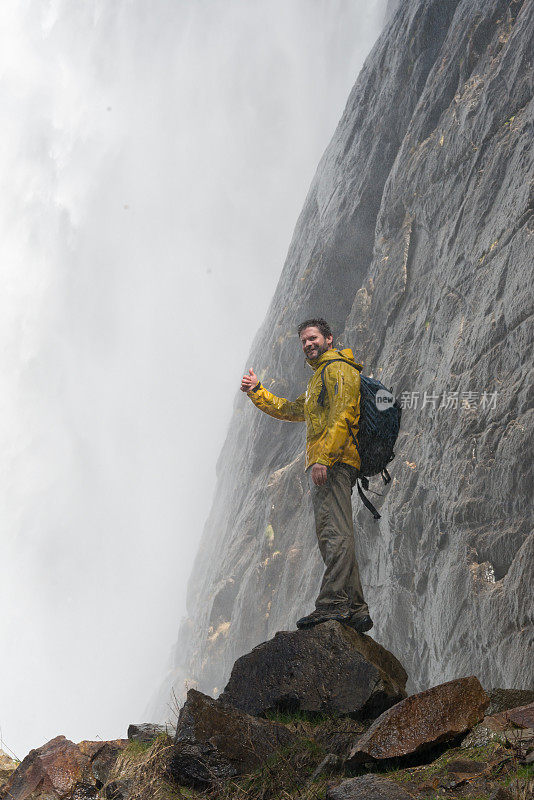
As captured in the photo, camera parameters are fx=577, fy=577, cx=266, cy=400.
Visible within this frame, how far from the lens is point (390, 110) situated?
23.6m

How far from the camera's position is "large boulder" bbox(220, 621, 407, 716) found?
487cm

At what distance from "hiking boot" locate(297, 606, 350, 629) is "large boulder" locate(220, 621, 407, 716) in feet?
0.41

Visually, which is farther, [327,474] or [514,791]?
[327,474]

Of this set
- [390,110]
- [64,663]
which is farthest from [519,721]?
[64,663]

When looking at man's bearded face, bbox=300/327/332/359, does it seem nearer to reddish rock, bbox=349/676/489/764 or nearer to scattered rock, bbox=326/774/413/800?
reddish rock, bbox=349/676/489/764

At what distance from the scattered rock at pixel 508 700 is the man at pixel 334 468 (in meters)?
1.25

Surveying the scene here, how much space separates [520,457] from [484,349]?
267cm

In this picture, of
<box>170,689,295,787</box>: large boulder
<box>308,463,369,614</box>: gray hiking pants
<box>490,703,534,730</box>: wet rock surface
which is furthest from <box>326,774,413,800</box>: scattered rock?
<box>308,463,369,614</box>: gray hiking pants

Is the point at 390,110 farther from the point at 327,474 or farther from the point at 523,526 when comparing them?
the point at 327,474

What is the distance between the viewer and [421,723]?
3.82 meters

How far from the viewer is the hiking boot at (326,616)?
557cm

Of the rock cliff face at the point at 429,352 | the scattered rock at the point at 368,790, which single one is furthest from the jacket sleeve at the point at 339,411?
the rock cliff face at the point at 429,352

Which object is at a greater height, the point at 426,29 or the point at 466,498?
the point at 426,29

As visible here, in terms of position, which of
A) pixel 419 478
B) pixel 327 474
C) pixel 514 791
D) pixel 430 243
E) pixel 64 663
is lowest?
pixel 514 791
